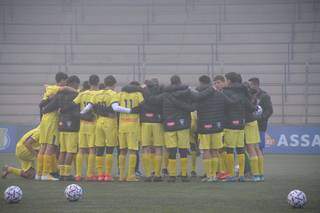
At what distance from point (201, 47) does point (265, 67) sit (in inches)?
120

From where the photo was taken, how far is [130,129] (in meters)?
16.5

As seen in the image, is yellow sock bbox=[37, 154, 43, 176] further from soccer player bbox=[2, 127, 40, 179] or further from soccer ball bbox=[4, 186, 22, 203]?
soccer ball bbox=[4, 186, 22, 203]

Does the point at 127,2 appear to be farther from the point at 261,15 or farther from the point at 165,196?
the point at 165,196

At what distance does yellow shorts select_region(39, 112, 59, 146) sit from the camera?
17.0m

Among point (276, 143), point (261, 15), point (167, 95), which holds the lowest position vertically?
point (276, 143)

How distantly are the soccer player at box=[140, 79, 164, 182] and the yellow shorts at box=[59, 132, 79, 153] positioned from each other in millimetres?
1518

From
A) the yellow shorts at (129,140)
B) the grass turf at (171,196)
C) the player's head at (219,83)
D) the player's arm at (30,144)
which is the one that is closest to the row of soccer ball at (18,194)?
the grass turf at (171,196)

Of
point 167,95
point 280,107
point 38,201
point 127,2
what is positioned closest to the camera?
point 38,201

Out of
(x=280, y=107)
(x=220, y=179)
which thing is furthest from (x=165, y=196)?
(x=280, y=107)

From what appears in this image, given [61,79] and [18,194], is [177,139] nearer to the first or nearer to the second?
[61,79]

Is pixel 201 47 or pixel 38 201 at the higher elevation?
pixel 201 47

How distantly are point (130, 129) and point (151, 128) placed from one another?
50 cm

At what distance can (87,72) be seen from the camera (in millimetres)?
32594

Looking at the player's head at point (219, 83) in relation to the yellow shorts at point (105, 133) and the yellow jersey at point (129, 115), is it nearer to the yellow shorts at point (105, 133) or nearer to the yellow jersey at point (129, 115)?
Result: the yellow jersey at point (129, 115)
